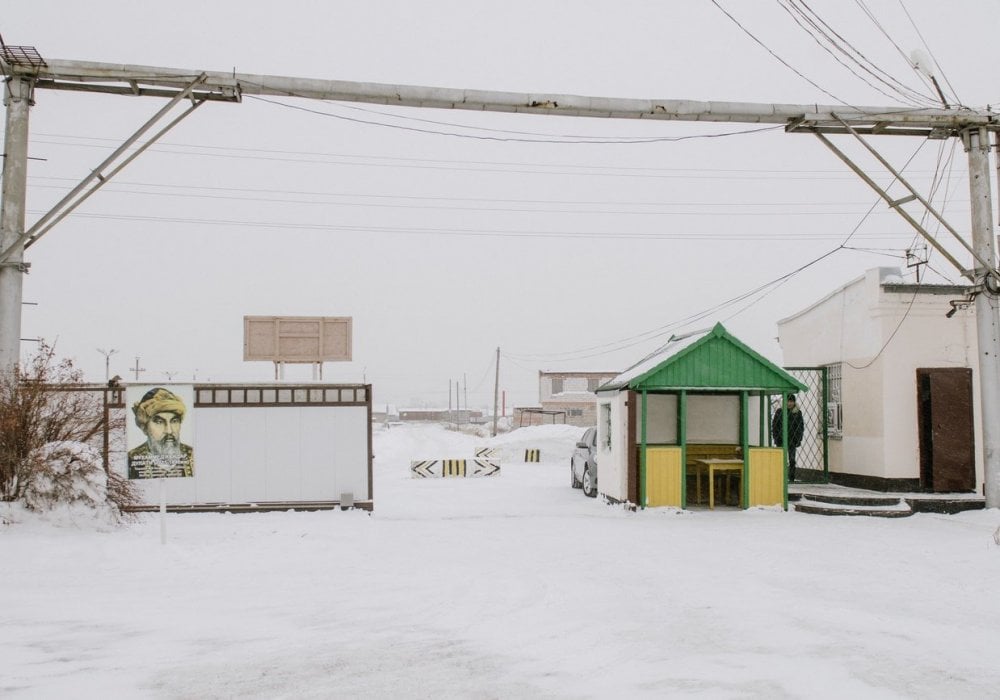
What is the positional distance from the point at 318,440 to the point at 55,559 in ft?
19.5

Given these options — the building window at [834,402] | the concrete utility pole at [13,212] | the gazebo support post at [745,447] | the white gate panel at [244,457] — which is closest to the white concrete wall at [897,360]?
the building window at [834,402]

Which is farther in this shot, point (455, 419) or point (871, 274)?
point (455, 419)

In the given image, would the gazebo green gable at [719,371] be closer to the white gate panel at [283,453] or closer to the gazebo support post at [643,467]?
the gazebo support post at [643,467]

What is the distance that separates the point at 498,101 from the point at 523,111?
21.8 inches

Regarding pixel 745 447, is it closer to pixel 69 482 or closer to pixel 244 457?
pixel 244 457

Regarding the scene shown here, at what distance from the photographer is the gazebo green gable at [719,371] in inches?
639

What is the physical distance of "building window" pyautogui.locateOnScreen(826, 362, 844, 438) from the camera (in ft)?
62.7

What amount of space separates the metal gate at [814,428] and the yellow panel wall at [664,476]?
4558 mm

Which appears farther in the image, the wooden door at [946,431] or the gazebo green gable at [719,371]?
the wooden door at [946,431]

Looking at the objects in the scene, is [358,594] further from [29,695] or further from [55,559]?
[55,559]

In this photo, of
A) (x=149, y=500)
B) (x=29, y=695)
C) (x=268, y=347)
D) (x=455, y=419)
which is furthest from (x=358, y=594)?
(x=455, y=419)

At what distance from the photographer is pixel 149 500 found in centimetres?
1505

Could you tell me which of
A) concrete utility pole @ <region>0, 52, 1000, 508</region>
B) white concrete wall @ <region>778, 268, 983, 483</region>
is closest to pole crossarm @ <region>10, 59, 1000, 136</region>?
concrete utility pole @ <region>0, 52, 1000, 508</region>

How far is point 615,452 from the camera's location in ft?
56.8
